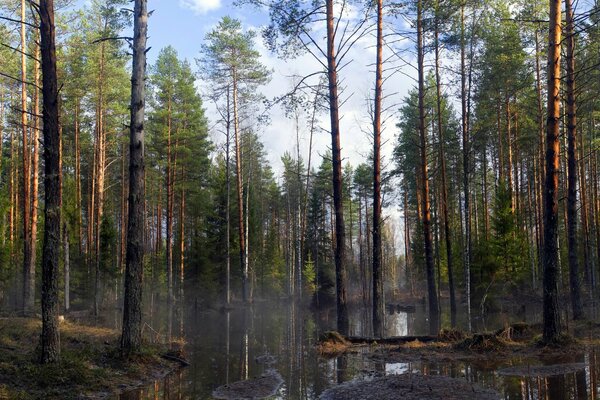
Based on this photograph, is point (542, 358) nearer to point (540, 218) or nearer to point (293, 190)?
point (540, 218)

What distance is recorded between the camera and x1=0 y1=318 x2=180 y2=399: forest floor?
745cm

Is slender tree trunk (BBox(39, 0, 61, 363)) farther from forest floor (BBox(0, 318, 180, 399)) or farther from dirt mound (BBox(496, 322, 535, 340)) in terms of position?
dirt mound (BBox(496, 322, 535, 340))

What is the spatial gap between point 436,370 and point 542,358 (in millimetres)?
2461

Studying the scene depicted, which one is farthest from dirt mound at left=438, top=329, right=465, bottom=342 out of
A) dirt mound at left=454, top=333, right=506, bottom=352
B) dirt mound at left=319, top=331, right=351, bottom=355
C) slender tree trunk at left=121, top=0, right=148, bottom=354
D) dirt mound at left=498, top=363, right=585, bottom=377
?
slender tree trunk at left=121, top=0, right=148, bottom=354

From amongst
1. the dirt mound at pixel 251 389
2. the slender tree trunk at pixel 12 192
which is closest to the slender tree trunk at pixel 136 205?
the dirt mound at pixel 251 389

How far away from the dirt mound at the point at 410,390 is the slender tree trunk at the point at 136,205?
464 centimetres

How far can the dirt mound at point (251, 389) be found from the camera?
775 cm

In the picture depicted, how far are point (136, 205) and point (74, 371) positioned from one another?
3520 millimetres

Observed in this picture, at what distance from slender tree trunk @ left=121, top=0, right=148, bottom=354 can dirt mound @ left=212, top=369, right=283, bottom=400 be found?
282 cm

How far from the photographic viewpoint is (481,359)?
10539 millimetres

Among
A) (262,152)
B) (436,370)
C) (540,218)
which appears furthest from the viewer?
(262,152)

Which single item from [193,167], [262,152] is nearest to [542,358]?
[193,167]

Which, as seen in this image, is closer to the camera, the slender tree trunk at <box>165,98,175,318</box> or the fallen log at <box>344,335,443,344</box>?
the fallen log at <box>344,335,443,344</box>

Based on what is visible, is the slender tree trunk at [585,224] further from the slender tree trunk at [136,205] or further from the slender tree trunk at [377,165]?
the slender tree trunk at [136,205]
